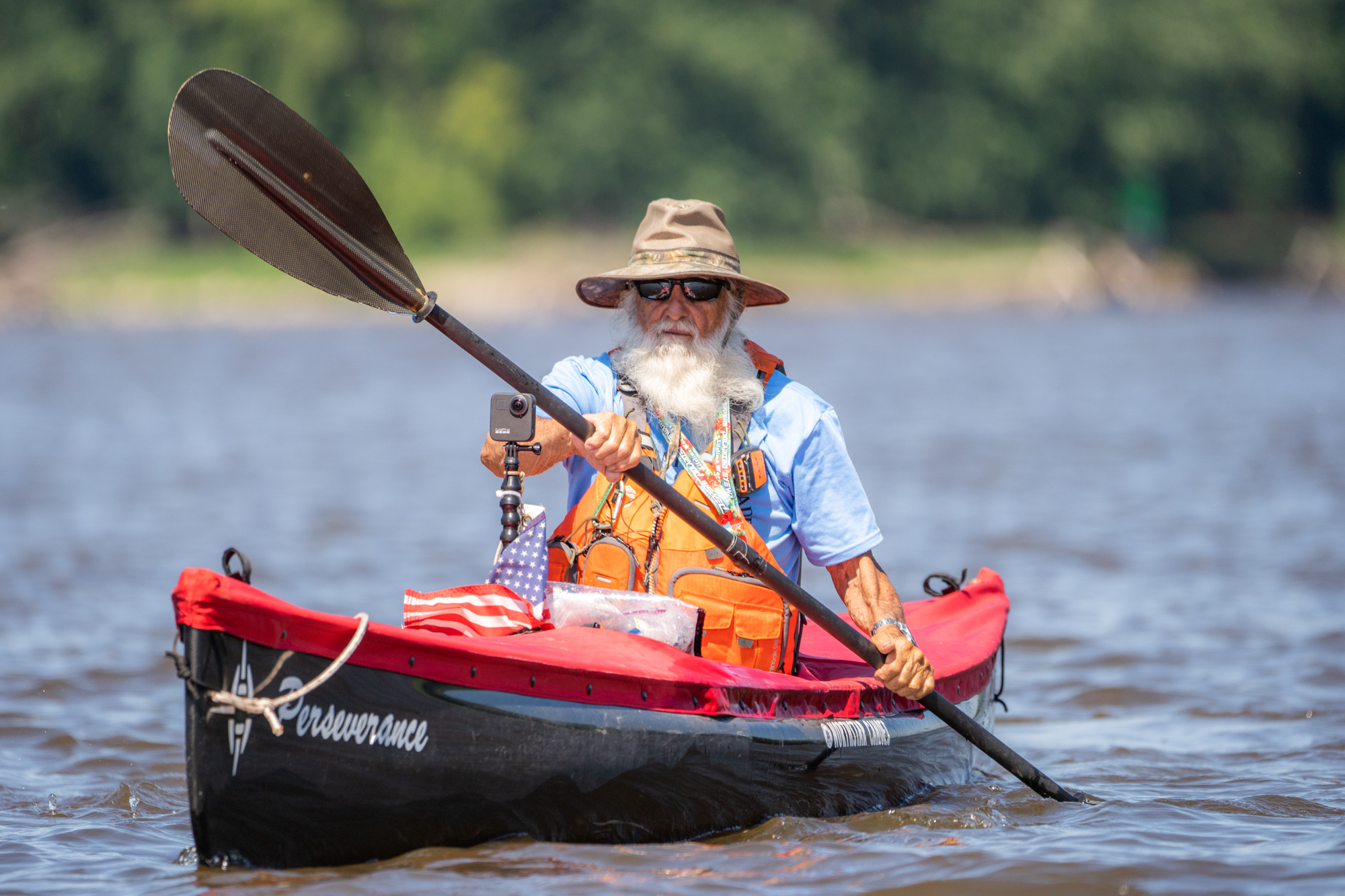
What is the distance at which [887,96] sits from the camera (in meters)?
51.9

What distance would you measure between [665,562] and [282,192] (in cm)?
145

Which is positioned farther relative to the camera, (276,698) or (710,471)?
(710,471)

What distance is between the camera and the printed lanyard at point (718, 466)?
4.55 metres

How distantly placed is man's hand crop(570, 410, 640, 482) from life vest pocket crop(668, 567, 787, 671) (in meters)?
0.56

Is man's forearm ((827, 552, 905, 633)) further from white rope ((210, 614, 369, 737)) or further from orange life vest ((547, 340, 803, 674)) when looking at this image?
white rope ((210, 614, 369, 737))

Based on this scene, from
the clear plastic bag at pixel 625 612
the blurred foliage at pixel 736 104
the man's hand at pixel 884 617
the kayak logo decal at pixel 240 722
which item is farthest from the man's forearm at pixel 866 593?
the blurred foliage at pixel 736 104

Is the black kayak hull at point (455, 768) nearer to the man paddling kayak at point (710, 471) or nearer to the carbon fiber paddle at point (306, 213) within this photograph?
the man paddling kayak at point (710, 471)

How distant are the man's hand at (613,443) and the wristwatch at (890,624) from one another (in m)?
0.99

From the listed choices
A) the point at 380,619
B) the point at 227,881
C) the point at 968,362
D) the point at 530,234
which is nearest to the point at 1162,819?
the point at 227,881

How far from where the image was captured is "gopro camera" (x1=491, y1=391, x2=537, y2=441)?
3.99 m

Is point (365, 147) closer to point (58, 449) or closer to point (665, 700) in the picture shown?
point (58, 449)

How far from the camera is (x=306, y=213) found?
13.7ft

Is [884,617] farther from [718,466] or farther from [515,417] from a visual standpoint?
[515,417]

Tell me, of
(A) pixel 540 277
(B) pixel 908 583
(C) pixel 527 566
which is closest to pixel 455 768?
(C) pixel 527 566
